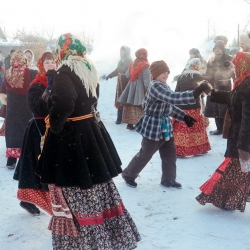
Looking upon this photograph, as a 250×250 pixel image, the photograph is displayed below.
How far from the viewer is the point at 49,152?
2445 millimetres

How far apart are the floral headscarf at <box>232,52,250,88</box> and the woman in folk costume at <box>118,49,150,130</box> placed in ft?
13.5

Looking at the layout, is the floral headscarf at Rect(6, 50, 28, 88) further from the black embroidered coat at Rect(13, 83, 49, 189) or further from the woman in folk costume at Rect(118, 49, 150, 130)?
the woman in folk costume at Rect(118, 49, 150, 130)

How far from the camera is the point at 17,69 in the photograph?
15.7 ft

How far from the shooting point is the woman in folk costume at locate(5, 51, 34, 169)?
189 inches

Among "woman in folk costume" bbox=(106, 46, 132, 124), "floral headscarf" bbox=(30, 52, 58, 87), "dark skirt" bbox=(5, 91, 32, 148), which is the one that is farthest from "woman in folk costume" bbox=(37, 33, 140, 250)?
"woman in folk costume" bbox=(106, 46, 132, 124)

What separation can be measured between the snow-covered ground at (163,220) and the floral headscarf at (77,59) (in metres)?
1.38

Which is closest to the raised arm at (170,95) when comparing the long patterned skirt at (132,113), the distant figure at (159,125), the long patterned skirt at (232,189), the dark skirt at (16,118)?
the distant figure at (159,125)

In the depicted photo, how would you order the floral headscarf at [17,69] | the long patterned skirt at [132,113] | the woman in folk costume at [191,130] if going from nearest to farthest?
the floral headscarf at [17,69] → the woman in folk costume at [191,130] → the long patterned skirt at [132,113]

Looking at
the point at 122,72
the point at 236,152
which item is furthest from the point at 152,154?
the point at 122,72

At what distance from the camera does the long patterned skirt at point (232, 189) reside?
10.9ft

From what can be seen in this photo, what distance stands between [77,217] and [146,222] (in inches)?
42.0

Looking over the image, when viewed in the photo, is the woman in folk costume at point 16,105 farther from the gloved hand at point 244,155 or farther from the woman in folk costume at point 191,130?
the gloved hand at point 244,155

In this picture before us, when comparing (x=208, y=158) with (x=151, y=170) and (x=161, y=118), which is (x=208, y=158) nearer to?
(x=151, y=170)

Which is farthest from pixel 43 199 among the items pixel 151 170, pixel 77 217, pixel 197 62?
pixel 197 62
